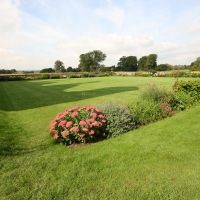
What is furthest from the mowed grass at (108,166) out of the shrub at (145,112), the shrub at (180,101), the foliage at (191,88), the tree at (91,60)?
the tree at (91,60)

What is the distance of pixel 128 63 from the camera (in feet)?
324

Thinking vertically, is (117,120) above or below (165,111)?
above

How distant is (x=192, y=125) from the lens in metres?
6.31

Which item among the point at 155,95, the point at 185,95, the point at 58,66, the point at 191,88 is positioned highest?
the point at 191,88

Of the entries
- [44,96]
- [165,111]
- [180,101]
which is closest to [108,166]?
[165,111]

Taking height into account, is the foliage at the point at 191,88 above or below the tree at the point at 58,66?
above

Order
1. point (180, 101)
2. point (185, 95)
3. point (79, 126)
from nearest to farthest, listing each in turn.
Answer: point (79, 126), point (180, 101), point (185, 95)

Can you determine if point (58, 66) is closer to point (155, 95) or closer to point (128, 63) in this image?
point (128, 63)

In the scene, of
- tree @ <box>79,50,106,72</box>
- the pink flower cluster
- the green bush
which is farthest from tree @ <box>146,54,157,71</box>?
the pink flower cluster

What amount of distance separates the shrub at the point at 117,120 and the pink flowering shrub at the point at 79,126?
208 millimetres

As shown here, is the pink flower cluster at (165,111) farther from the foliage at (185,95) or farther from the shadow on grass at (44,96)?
the shadow on grass at (44,96)

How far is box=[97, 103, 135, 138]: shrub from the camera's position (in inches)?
229

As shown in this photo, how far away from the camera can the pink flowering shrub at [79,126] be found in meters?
5.21

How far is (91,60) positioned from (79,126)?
97769mm
